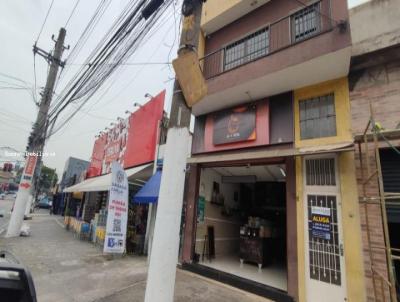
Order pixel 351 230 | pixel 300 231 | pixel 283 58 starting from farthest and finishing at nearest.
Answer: pixel 283 58 < pixel 300 231 < pixel 351 230

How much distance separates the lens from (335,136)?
17.4 feet

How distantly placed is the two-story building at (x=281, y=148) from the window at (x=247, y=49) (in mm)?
37

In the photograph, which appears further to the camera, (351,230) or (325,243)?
(325,243)

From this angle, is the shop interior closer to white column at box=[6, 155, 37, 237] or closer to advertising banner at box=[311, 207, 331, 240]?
advertising banner at box=[311, 207, 331, 240]

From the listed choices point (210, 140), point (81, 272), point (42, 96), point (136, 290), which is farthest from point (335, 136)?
point (42, 96)

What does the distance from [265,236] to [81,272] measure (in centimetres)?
552

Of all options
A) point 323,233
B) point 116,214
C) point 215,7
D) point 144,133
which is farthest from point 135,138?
point 323,233

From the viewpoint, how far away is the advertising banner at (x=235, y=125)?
666 centimetres

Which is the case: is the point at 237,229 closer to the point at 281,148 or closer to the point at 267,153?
the point at 281,148

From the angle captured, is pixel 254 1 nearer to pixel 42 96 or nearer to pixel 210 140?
pixel 210 140

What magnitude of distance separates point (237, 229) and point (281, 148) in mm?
5226

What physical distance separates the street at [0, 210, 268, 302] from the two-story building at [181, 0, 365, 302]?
2.23 ft

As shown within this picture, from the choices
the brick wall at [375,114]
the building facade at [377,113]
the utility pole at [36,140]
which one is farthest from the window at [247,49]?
the utility pole at [36,140]

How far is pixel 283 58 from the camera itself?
563 cm
